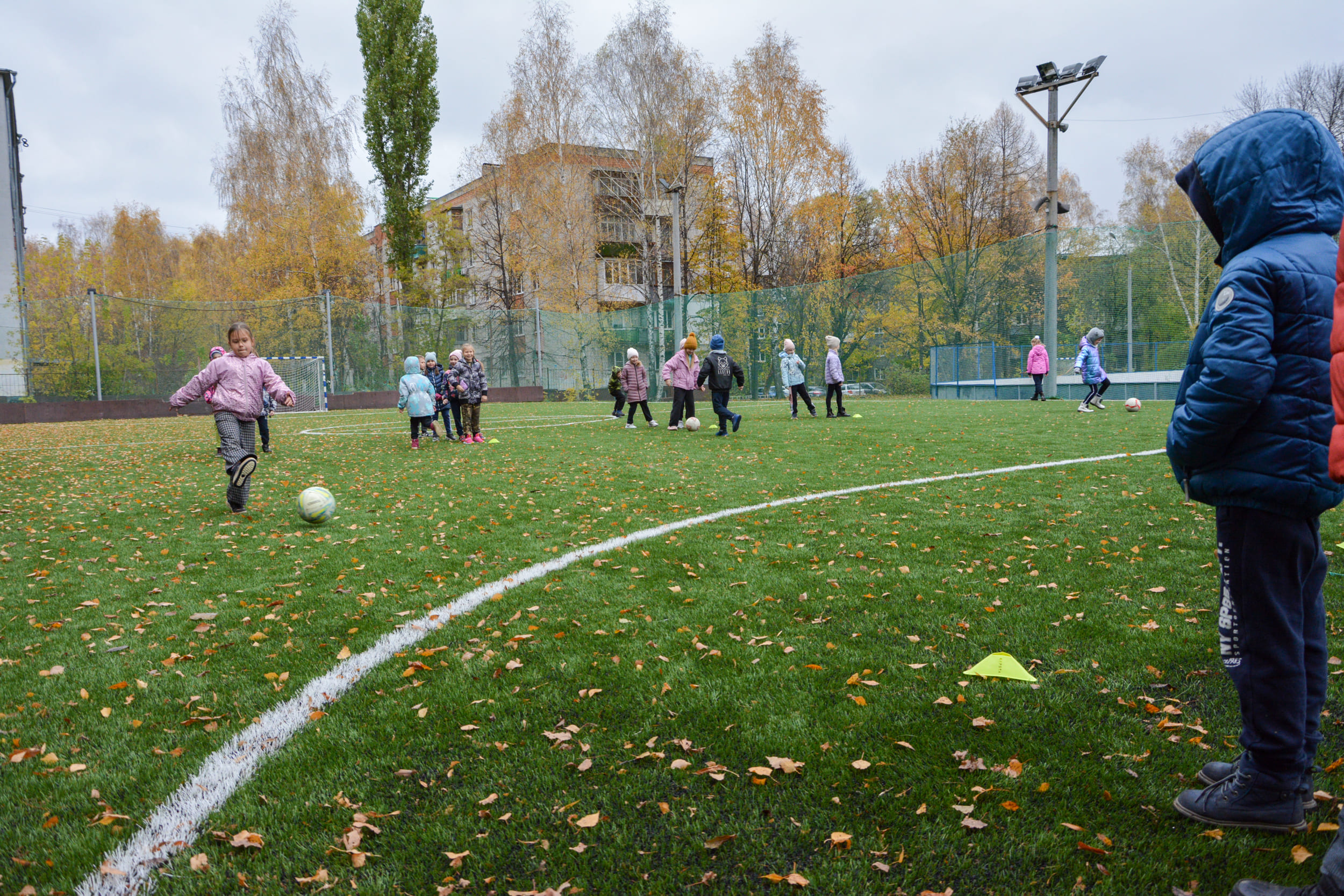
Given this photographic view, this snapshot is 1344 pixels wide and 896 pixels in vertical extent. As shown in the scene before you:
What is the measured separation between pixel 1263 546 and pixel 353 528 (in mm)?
6138

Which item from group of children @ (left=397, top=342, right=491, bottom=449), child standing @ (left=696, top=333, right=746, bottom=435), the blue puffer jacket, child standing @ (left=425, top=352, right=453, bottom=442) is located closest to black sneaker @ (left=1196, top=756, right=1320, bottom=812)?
the blue puffer jacket

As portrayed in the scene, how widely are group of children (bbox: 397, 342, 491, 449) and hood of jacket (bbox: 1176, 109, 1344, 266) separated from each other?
39.6ft

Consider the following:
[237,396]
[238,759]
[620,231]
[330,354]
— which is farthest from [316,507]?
[620,231]

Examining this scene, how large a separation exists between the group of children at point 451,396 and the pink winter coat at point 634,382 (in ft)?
9.77

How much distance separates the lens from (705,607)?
14.0 ft

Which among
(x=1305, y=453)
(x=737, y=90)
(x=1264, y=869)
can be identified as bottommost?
(x=1264, y=869)

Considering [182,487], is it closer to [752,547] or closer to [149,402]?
[752,547]

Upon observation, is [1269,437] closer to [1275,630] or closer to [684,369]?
[1275,630]

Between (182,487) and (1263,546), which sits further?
(182,487)

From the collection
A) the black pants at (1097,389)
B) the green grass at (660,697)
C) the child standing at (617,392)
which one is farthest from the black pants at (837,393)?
the green grass at (660,697)

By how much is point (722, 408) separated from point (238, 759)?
38.9ft

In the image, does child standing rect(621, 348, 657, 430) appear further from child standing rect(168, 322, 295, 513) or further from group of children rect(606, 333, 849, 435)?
child standing rect(168, 322, 295, 513)

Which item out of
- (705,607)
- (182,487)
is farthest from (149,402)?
(705,607)

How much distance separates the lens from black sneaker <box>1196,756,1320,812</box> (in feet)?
7.34
